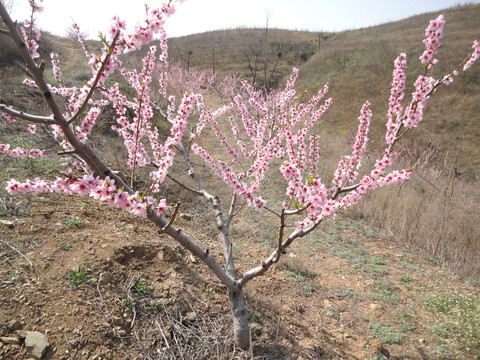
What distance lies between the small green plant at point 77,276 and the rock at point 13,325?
0.48 m

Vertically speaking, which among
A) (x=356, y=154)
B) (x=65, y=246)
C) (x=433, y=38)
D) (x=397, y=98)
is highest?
(x=433, y=38)

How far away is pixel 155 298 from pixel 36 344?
1.00m

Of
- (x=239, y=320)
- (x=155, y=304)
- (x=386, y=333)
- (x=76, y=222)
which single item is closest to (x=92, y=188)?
(x=155, y=304)

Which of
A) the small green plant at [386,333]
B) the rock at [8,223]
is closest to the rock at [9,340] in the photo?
the rock at [8,223]

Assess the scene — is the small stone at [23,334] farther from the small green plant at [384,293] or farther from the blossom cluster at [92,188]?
the small green plant at [384,293]

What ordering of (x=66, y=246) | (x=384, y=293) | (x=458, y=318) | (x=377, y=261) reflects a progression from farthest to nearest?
(x=377, y=261) < (x=384, y=293) < (x=458, y=318) < (x=66, y=246)

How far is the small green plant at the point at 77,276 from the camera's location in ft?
8.27

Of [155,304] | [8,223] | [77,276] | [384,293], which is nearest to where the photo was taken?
[77,276]

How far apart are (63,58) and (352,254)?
22.5 metres

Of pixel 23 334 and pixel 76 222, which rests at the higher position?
pixel 76 222

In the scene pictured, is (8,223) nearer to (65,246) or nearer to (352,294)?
(65,246)

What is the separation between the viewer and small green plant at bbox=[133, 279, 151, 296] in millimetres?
2721

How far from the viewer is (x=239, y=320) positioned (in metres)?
2.49

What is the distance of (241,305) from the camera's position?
2504mm
